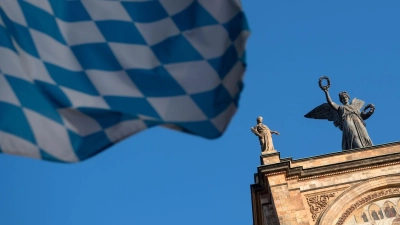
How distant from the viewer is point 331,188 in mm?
21047

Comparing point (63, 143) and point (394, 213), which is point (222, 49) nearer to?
point (63, 143)

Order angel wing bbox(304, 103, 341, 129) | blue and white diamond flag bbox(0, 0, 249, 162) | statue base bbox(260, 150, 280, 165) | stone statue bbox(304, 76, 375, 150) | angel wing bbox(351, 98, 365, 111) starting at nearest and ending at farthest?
1. blue and white diamond flag bbox(0, 0, 249, 162)
2. statue base bbox(260, 150, 280, 165)
3. stone statue bbox(304, 76, 375, 150)
4. angel wing bbox(351, 98, 365, 111)
5. angel wing bbox(304, 103, 341, 129)

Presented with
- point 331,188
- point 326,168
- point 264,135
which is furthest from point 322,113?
point 331,188

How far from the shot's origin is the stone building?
20.3 meters

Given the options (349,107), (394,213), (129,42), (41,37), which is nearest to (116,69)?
(129,42)

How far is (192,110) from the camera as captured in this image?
6.51 metres

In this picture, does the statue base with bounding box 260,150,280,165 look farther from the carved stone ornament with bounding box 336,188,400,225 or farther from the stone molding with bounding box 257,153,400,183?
the carved stone ornament with bounding box 336,188,400,225

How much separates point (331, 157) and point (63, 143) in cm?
1665

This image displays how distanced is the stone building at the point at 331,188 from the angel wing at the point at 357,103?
295 cm

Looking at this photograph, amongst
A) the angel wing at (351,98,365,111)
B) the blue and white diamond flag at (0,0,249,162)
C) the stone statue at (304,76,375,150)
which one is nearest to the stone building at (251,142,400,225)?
the stone statue at (304,76,375,150)

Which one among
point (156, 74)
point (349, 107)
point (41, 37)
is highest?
point (349, 107)

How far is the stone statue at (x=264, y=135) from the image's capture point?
74.8ft

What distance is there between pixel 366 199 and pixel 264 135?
4156 millimetres

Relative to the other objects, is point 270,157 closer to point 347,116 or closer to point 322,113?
point 347,116
